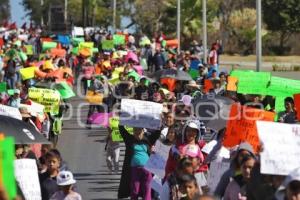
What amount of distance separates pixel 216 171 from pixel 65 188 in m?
1.76

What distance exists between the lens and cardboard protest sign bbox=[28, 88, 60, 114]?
805 inches

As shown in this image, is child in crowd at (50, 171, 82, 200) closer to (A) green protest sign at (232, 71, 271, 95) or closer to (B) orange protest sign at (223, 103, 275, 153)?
(B) orange protest sign at (223, 103, 275, 153)

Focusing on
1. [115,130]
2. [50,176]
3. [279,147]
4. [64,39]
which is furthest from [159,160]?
[64,39]

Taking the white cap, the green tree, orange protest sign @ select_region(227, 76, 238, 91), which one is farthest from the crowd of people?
the green tree

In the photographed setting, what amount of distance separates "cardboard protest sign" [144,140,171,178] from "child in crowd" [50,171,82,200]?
2.93 m

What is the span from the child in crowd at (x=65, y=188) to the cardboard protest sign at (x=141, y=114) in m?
4.01

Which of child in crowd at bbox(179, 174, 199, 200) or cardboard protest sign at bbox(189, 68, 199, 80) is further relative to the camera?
cardboard protest sign at bbox(189, 68, 199, 80)

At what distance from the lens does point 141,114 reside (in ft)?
47.2

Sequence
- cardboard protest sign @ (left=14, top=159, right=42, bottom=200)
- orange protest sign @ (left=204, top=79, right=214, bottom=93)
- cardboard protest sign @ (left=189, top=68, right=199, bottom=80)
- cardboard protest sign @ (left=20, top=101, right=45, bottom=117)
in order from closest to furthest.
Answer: cardboard protest sign @ (left=14, top=159, right=42, bottom=200)
cardboard protest sign @ (left=20, top=101, right=45, bottom=117)
orange protest sign @ (left=204, top=79, right=214, bottom=93)
cardboard protest sign @ (left=189, top=68, right=199, bottom=80)

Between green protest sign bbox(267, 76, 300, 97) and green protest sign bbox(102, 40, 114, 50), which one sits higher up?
green protest sign bbox(267, 76, 300, 97)

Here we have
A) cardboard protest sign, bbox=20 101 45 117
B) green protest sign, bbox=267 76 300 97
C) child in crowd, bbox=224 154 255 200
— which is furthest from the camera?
green protest sign, bbox=267 76 300 97

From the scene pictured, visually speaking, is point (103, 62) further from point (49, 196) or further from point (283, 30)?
point (283, 30)

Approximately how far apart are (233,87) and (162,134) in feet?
20.2

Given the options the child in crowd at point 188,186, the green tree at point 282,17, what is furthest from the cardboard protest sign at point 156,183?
the green tree at point 282,17
